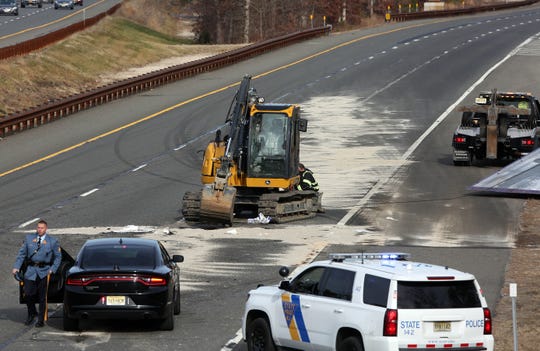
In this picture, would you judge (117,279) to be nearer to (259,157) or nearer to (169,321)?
(169,321)

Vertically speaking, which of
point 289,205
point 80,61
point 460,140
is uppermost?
point 289,205

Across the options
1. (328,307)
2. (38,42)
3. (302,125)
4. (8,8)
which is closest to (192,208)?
(302,125)

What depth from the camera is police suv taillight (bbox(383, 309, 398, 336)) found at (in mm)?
14594

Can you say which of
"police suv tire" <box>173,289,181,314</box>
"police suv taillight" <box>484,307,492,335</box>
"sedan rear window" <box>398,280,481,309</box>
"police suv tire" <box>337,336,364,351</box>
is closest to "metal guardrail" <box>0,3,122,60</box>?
"police suv tire" <box>173,289,181,314</box>

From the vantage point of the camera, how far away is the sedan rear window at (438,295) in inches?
582

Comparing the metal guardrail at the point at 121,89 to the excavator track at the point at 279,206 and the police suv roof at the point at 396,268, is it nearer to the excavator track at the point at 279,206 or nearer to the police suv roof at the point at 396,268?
the excavator track at the point at 279,206

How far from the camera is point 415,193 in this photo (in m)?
36.9

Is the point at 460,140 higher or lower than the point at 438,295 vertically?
lower

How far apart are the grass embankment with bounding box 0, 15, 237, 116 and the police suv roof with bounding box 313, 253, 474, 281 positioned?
38.9m

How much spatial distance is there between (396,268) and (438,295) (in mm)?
668

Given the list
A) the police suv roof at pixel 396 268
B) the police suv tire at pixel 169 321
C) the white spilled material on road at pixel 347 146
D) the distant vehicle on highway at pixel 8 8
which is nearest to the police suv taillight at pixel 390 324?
the police suv roof at pixel 396 268

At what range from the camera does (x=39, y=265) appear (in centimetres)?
1966

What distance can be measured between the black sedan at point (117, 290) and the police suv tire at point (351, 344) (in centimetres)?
411

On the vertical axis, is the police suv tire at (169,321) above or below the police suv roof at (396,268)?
below
